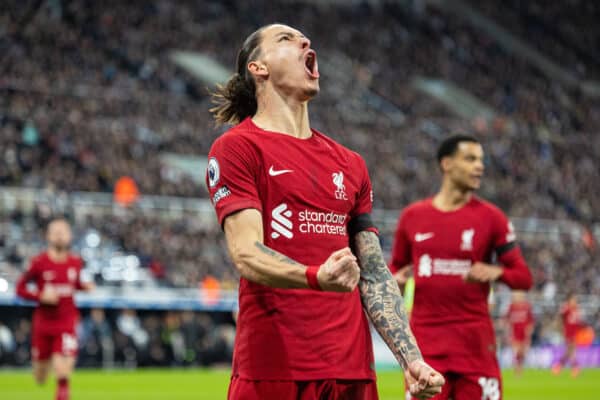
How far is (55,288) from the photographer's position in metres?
14.9

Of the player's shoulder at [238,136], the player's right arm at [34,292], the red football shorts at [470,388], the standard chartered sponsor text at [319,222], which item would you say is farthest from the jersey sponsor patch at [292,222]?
the player's right arm at [34,292]

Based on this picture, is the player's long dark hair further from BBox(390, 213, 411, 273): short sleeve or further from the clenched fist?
BBox(390, 213, 411, 273): short sleeve

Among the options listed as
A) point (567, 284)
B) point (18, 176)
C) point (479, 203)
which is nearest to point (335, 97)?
point (567, 284)

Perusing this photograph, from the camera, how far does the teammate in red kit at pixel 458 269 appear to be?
7891 mm

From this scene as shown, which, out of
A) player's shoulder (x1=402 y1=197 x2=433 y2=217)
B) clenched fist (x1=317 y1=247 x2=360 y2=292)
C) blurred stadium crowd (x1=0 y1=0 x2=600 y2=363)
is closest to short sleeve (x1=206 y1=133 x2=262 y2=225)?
clenched fist (x1=317 y1=247 x2=360 y2=292)

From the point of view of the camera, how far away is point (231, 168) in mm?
4477

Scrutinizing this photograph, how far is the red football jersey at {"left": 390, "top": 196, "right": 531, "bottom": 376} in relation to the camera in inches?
312

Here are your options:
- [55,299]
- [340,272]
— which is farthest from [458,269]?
[55,299]

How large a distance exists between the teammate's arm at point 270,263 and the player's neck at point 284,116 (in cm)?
56

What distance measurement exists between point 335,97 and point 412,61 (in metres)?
8.21

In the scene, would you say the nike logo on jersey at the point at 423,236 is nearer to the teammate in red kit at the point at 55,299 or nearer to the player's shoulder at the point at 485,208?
the player's shoulder at the point at 485,208

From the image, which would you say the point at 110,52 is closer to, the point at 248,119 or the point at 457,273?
the point at 457,273

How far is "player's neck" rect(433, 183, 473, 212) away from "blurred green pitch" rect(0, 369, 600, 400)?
9664mm

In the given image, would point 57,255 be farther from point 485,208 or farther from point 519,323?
point 519,323
